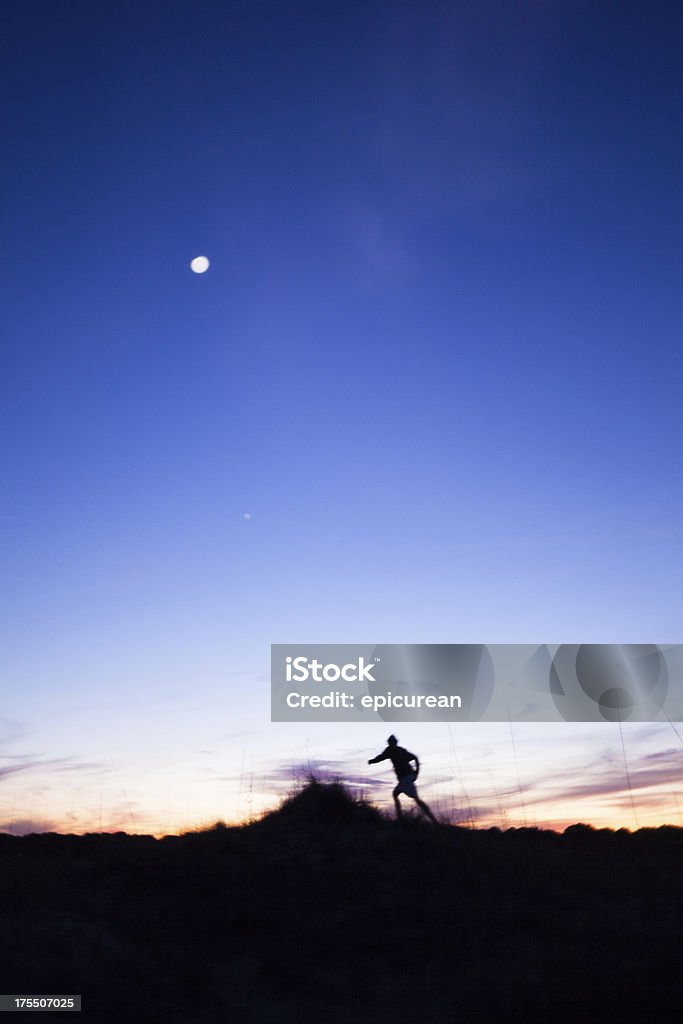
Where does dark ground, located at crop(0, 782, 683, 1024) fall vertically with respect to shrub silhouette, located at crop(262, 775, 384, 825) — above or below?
below

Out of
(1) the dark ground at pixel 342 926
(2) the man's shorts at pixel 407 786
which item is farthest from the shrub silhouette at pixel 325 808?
(2) the man's shorts at pixel 407 786

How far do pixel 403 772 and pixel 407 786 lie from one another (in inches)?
11.1

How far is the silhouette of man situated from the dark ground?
59 centimetres

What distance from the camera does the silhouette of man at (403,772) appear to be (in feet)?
51.8

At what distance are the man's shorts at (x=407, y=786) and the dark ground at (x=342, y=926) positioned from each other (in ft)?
2.19

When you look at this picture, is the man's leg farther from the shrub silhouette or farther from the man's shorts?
the shrub silhouette

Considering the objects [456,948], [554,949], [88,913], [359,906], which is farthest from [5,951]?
[554,949]

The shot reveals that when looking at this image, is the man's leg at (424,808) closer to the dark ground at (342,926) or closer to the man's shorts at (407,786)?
the man's shorts at (407,786)

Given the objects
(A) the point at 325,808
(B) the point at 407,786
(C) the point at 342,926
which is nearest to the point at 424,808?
(B) the point at 407,786

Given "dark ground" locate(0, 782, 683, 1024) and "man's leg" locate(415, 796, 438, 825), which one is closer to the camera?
"dark ground" locate(0, 782, 683, 1024)

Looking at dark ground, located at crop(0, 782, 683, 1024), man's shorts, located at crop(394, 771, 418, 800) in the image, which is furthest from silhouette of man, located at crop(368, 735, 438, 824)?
dark ground, located at crop(0, 782, 683, 1024)

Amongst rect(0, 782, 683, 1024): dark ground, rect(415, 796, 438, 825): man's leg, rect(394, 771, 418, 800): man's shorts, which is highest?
rect(394, 771, 418, 800): man's shorts

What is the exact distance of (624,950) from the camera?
10234mm

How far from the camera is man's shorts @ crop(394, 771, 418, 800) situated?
15.8 meters
